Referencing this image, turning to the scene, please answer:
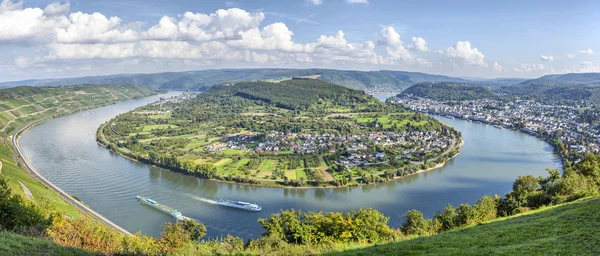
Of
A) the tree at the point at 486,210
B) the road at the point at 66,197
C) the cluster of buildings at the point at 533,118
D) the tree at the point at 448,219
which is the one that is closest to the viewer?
the tree at the point at 486,210

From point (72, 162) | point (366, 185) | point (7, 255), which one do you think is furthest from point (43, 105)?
point (7, 255)

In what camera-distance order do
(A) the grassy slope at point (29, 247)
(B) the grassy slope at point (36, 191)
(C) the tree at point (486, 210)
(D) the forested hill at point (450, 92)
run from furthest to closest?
(D) the forested hill at point (450, 92), (B) the grassy slope at point (36, 191), (C) the tree at point (486, 210), (A) the grassy slope at point (29, 247)

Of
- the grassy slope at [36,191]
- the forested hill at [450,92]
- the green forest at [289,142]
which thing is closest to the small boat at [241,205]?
the green forest at [289,142]

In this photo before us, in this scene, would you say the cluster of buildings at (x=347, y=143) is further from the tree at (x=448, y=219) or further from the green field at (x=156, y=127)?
the tree at (x=448, y=219)

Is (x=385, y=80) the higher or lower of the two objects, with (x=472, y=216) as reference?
higher

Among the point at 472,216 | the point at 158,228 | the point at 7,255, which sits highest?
the point at 7,255

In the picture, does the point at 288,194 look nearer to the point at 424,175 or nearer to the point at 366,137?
the point at 424,175

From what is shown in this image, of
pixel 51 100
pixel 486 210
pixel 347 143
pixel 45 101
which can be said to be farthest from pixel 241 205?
pixel 51 100
